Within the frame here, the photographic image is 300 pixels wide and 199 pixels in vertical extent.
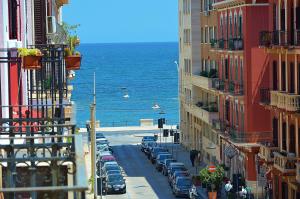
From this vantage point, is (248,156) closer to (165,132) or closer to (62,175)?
(165,132)

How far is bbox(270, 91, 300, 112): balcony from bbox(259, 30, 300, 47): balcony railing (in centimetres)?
230

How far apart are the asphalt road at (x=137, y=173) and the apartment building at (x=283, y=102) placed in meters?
9.33

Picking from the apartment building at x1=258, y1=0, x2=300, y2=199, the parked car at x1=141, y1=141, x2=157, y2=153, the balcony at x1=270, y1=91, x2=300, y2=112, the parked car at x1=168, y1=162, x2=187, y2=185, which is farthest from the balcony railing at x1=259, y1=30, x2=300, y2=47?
the parked car at x1=141, y1=141, x2=157, y2=153

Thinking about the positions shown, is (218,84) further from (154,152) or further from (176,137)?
(176,137)

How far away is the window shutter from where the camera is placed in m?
37.9

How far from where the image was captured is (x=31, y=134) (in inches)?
596

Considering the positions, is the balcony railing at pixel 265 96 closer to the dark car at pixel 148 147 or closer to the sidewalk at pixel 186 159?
the sidewalk at pixel 186 159

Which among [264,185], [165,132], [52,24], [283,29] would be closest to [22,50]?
[52,24]

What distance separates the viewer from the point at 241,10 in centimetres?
6009

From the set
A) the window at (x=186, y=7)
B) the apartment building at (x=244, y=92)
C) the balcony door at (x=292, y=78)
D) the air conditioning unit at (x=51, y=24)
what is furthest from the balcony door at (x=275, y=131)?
the window at (x=186, y=7)

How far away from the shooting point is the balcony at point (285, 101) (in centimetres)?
4612

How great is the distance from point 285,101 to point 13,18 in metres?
28.8

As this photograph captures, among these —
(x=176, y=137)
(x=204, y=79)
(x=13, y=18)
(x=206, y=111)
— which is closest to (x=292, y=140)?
(x=206, y=111)

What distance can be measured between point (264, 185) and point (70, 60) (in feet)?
112
